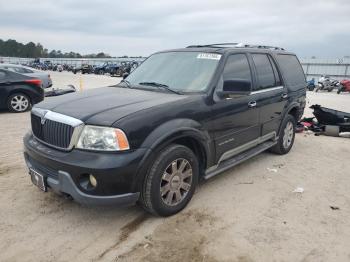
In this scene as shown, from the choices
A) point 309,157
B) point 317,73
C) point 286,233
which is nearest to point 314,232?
point 286,233

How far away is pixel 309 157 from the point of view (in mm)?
6262

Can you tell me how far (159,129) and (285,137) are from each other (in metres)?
3.49

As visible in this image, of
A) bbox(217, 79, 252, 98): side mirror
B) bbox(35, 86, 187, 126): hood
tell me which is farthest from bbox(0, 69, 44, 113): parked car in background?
bbox(217, 79, 252, 98): side mirror

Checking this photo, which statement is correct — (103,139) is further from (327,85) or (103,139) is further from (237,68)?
(327,85)

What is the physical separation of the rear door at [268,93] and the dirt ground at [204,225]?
872 mm

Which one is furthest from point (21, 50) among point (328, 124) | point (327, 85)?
point (328, 124)

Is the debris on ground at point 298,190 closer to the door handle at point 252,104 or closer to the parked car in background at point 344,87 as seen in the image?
the door handle at point 252,104

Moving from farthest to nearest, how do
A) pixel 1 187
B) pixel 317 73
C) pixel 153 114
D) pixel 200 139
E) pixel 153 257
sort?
pixel 317 73, pixel 1 187, pixel 200 139, pixel 153 114, pixel 153 257

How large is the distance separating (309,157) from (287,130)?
62 cm

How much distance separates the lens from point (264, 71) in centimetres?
541

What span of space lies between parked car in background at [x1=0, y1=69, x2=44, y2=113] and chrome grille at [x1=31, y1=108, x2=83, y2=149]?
7.41 metres

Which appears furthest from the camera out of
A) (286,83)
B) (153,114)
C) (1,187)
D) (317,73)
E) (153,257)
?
(317,73)

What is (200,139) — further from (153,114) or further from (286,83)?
(286,83)

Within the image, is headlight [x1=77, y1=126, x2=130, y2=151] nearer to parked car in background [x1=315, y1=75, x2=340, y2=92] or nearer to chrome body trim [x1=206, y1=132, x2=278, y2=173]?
chrome body trim [x1=206, y1=132, x2=278, y2=173]
